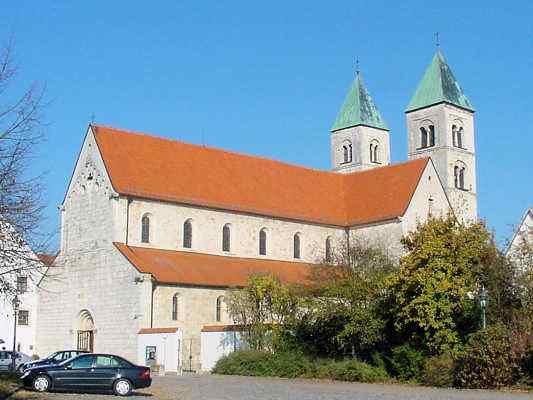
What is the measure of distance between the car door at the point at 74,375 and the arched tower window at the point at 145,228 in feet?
73.3

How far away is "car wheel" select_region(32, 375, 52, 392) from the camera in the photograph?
27.7 m

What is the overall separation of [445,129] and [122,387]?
5883 centimetres

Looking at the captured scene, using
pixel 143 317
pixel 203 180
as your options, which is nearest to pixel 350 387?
pixel 143 317

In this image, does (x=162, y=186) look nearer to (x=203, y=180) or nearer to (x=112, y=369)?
(x=203, y=180)

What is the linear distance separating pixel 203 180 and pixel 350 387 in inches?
1021

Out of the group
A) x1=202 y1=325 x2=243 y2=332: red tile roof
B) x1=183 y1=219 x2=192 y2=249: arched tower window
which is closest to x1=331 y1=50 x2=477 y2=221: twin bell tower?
x1=183 y1=219 x2=192 y2=249: arched tower window

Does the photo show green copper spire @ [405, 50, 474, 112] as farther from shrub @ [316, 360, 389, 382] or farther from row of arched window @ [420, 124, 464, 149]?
shrub @ [316, 360, 389, 382]

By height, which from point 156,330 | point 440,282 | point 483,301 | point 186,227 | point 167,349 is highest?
point 186,227

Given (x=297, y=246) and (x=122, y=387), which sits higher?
(x=297, y=246)

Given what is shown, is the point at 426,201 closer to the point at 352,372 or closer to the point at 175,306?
the point at 175,306

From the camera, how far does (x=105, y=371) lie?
92.2ft

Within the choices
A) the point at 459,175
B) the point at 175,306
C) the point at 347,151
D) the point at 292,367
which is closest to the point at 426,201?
the point at 175,306

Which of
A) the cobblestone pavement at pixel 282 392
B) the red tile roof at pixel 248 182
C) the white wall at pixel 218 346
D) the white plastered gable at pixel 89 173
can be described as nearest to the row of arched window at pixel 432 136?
the red tile roof at pixel 248 182

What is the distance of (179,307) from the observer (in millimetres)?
47250
